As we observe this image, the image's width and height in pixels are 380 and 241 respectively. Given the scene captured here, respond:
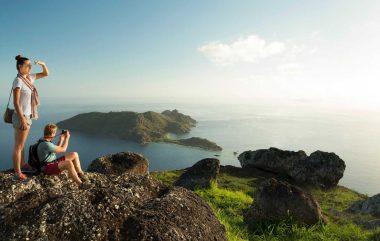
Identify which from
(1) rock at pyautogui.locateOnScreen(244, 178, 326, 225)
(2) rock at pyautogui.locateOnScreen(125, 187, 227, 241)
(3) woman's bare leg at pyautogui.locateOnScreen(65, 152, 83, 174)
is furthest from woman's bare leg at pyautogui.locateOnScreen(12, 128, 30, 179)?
(1) rock at pyautogui.locateOnScreen(244, 178, 326, 225)

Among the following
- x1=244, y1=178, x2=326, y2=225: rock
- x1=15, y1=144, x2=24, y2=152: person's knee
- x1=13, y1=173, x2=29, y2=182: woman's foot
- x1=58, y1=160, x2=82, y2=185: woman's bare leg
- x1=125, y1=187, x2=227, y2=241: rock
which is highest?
x1=15, y1=144, x2=24, y2=152: person's knee

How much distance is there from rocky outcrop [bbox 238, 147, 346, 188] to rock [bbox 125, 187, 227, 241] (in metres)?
32.3

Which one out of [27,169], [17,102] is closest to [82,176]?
[27,169]

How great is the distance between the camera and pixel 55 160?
7828 millimetres

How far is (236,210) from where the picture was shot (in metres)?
18.0

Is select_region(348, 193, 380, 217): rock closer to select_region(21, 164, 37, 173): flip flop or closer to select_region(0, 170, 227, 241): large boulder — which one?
select_region(0, 170, 227, 241): large boulder

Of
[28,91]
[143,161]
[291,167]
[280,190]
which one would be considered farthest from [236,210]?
[291,167]

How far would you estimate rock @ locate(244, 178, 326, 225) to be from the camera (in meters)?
14.3

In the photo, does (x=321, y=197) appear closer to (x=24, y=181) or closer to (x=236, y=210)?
(x=236, y=210)

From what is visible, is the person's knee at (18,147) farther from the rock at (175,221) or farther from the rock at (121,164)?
the rock at (121,164)

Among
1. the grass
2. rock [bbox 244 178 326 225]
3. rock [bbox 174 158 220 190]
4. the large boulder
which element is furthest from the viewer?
rock [bbox 174 158 220 190]

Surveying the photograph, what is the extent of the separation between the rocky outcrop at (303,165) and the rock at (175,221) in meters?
32.3

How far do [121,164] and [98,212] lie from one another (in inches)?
624

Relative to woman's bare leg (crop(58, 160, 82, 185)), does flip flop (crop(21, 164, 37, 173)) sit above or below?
below
